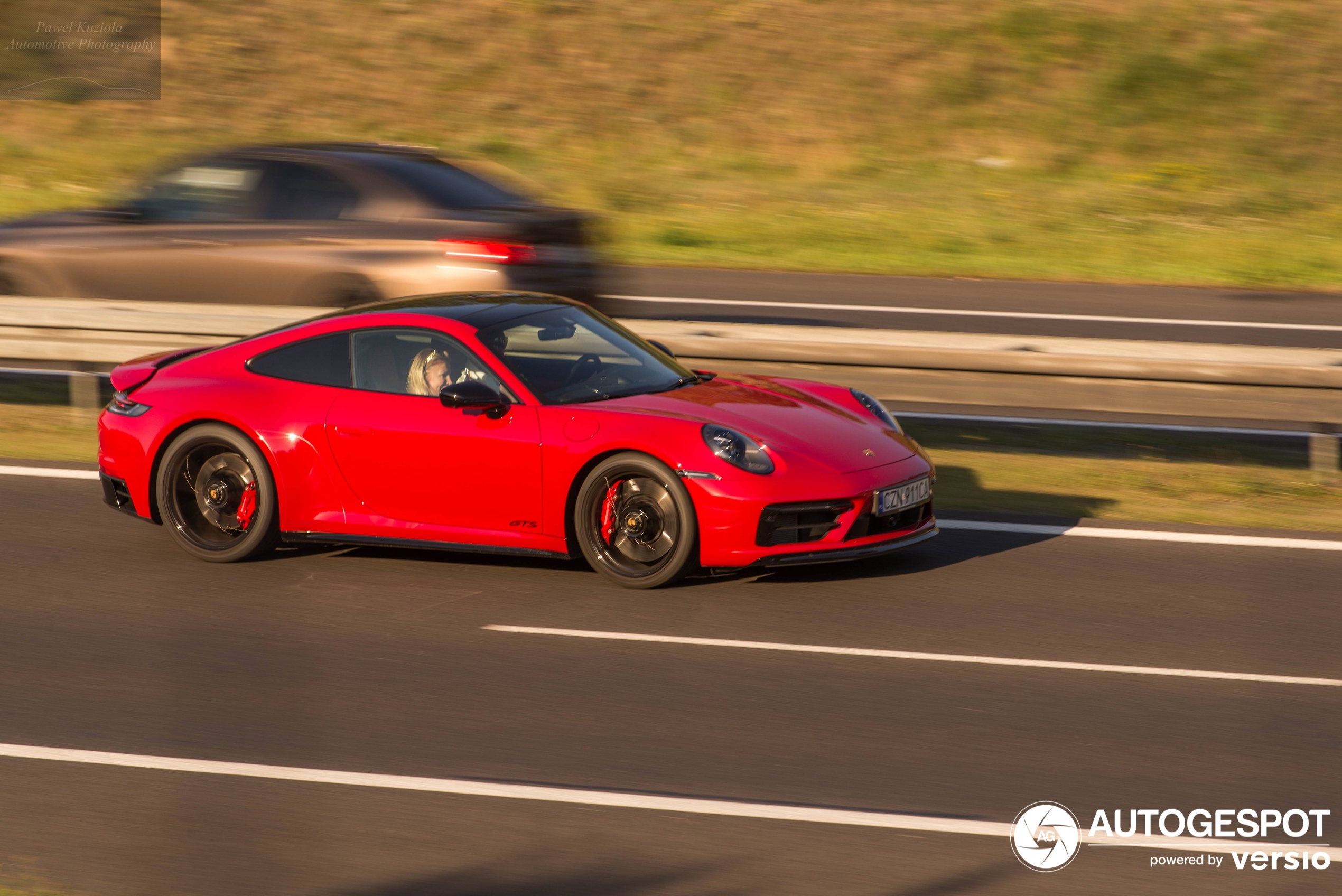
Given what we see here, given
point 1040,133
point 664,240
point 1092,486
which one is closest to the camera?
point 1092,486

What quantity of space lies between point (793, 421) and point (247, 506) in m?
2.72

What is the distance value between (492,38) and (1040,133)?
37.7ft

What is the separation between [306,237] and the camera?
38.6 feet

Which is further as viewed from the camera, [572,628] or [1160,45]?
[1160,45]

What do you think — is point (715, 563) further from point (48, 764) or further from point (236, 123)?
point (236, 123)

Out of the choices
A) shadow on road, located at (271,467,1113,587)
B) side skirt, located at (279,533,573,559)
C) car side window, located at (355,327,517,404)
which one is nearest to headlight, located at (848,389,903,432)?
shadow on road, located at (271,467,1113,587)

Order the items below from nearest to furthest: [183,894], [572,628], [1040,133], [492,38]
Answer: [183,894] → [572,628] → [1040,133] → [492,38]

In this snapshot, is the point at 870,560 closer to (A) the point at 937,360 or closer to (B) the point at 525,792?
(A) the point at 937,360

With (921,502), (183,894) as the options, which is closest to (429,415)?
(921,502)

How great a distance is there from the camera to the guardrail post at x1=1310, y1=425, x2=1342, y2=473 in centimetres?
1005

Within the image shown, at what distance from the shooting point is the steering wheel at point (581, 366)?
7.96 metres

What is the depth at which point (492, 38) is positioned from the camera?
3231 cm

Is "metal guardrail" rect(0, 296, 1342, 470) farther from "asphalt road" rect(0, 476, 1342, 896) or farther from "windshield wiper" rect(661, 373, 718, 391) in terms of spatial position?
"windshield wiper" rect(661, 373, 718, 391)

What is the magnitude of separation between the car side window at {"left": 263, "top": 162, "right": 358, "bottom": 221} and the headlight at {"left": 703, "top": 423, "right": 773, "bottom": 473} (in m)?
5.20
